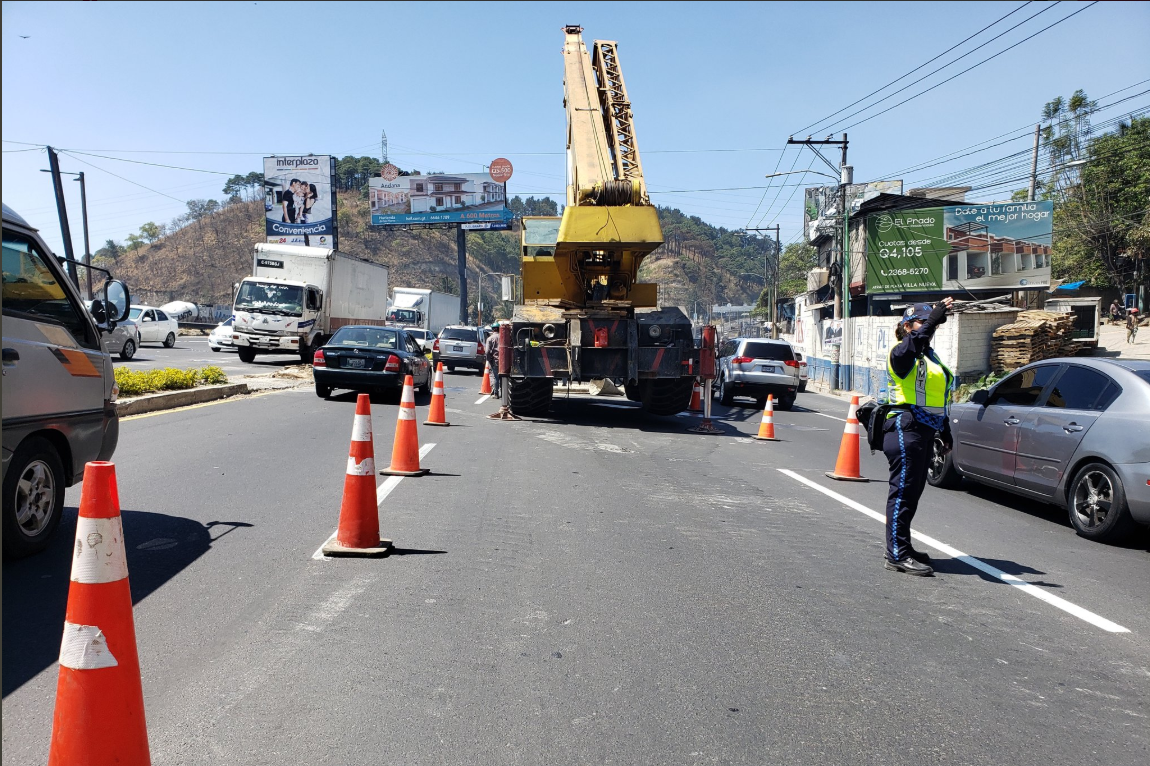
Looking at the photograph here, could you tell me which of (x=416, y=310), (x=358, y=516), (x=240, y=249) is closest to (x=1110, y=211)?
(x=416, y=310)

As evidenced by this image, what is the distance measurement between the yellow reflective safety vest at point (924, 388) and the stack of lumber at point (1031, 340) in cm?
2199

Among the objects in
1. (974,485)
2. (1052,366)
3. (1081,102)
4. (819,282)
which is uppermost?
(1081,102)

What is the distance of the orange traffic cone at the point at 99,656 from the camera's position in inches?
106

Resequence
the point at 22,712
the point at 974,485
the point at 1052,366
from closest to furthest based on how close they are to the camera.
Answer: the point at 22,712 < the point at 1052,366 < the point at 974,485

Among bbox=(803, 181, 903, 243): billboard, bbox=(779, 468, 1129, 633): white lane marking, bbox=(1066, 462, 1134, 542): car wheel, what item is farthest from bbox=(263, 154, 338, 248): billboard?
bbox=(1066, 462, 1134, 542): car wheel

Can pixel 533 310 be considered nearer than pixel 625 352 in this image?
No

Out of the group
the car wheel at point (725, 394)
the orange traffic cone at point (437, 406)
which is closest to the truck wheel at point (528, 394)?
the orange traffic cone at point (437, 406)

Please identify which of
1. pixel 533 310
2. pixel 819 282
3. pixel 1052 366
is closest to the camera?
pixel 1052 366

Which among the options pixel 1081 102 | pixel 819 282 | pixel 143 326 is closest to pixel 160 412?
pixel 143 326

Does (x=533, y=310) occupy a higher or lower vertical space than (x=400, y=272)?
lower

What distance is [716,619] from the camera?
15.5 feet

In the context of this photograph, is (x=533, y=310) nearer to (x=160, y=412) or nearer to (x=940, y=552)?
(x=160, y=412)

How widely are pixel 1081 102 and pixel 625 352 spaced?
36.7 m

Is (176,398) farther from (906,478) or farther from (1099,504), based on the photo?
(1099,504)
